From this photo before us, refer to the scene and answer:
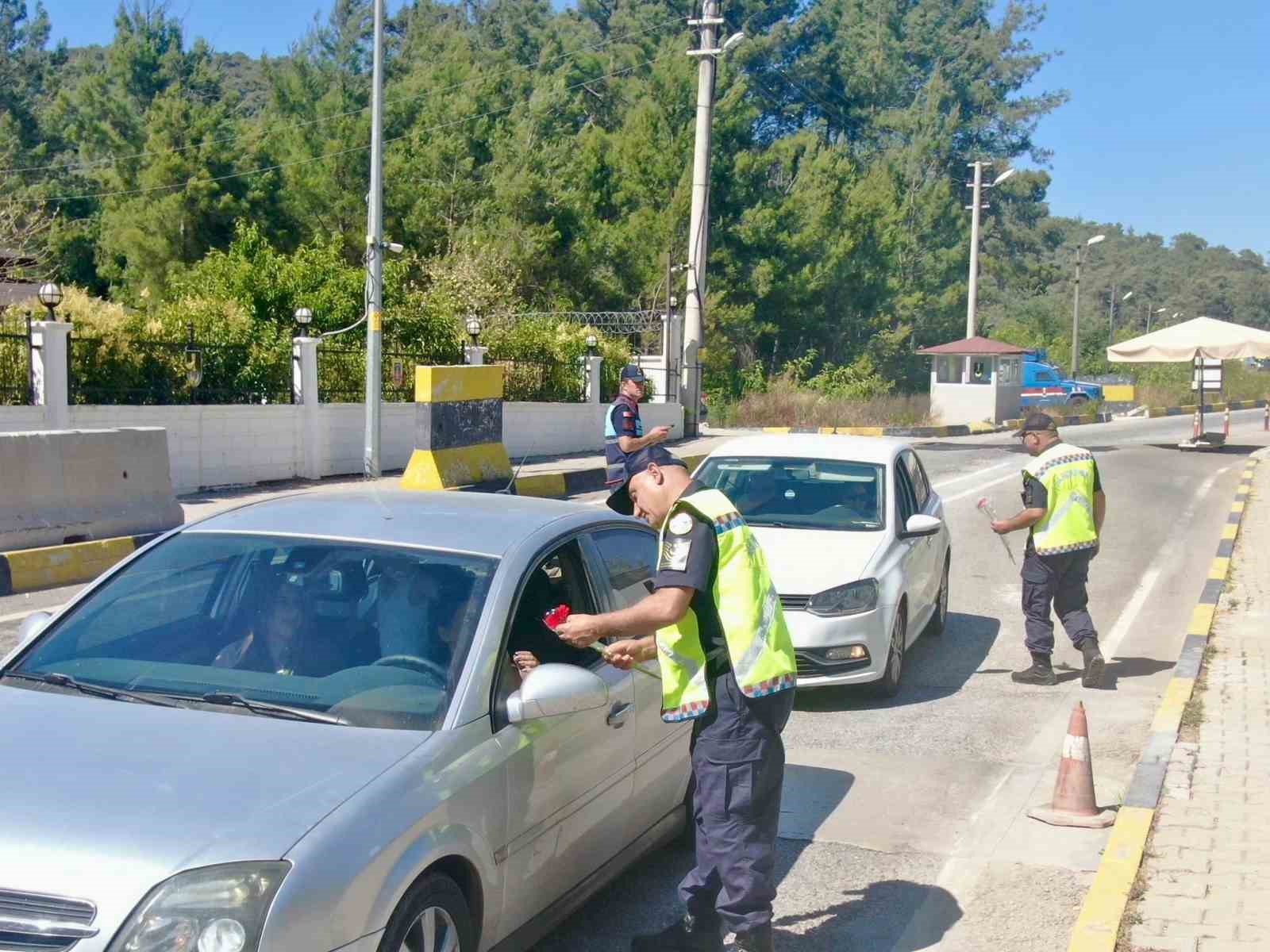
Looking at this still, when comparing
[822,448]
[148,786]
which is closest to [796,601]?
[822,448]

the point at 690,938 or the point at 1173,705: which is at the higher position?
the point at 690,938

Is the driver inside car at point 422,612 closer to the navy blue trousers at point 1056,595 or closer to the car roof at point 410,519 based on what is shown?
the car roof at point 410,519

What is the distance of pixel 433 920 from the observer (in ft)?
11.6

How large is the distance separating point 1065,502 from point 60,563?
8624 millimetres

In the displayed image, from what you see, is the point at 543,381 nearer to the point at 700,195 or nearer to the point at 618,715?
the point at 700,195

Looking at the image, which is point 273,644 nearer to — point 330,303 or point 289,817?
point 289,817

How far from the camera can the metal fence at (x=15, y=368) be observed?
16.6 metres

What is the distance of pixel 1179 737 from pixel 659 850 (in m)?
3.28

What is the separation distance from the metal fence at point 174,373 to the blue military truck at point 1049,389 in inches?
1316

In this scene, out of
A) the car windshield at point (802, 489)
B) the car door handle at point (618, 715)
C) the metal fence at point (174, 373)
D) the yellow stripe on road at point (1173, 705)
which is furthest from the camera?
the metal fence at point (174, 373)

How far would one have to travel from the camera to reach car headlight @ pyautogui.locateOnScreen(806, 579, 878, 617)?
8.15 metres

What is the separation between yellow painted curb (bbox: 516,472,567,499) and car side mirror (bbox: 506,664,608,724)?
49.6 ft

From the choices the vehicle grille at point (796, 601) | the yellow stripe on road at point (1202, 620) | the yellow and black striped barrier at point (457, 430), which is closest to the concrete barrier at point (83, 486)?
the yellow and black striped barrier at point (457, 430)

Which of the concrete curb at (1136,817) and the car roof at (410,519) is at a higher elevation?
the car roof at (410,519)
